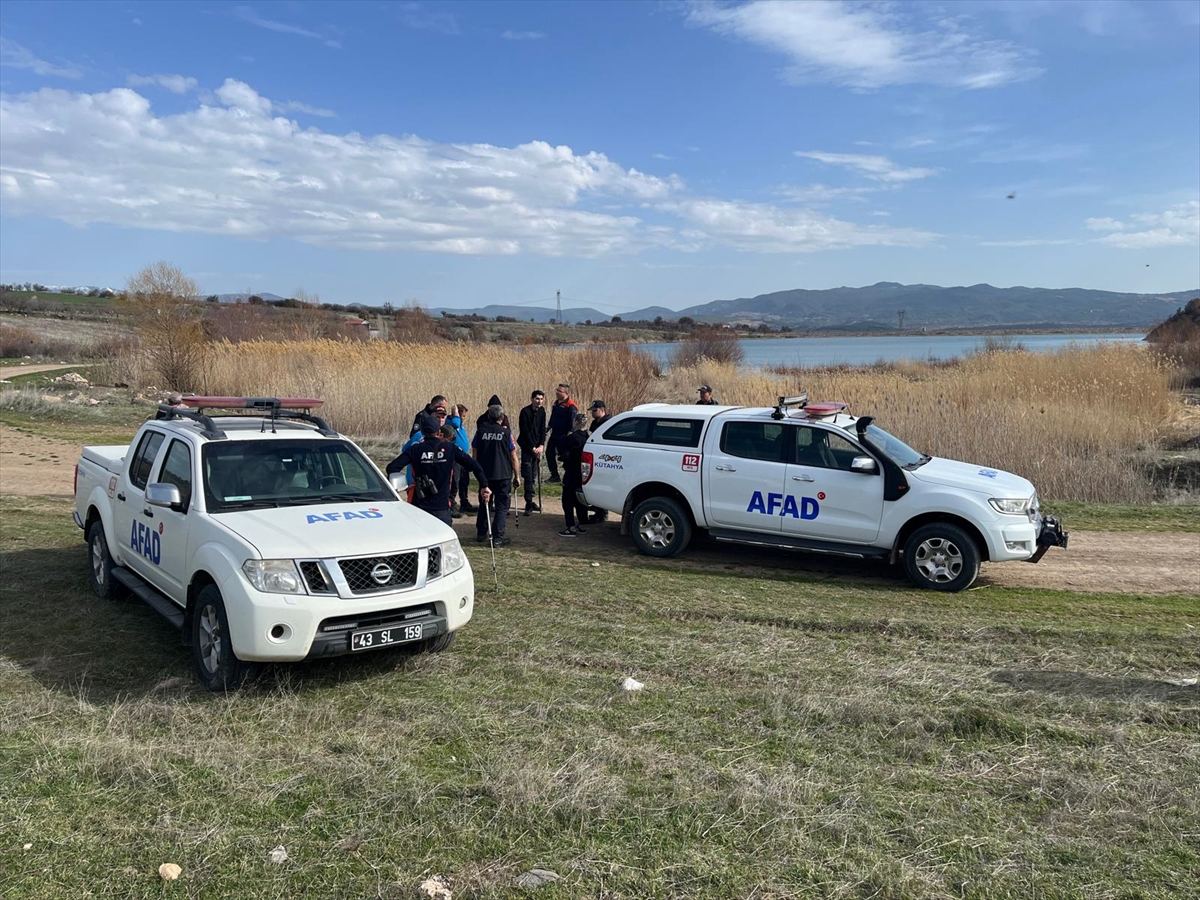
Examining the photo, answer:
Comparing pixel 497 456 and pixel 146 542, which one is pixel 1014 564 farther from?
pixel 146 542

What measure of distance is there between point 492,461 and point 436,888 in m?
7.31

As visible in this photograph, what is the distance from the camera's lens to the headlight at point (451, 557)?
6133 mm

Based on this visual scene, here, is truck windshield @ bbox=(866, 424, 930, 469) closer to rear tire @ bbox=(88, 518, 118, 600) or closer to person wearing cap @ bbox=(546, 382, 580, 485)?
person wearing cap @ bbox=(546, 382, 580, 485)

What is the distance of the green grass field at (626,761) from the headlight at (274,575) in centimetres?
71

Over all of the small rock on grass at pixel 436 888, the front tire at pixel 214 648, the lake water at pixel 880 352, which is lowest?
the small rock on grass at pixel 436 888

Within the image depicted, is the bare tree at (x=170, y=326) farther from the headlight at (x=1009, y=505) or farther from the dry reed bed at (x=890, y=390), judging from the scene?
the headlight at (x=1009, y=505)

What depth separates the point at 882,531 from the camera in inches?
357


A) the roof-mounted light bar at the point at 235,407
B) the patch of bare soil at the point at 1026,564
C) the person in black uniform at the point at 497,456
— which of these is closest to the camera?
the roof-mounted light bar at the point at 235,407

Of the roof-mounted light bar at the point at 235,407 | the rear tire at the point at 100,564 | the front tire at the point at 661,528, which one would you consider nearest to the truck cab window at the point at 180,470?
the roof-mounted light bar at the point at 235,407

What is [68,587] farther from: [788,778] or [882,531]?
[882,531]

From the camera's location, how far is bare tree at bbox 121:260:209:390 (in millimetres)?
28500

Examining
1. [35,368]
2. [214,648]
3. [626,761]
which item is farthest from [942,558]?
[35,368]

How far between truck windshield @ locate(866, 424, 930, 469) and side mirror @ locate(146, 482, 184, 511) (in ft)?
22.0

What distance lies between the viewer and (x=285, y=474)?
6.80 m
